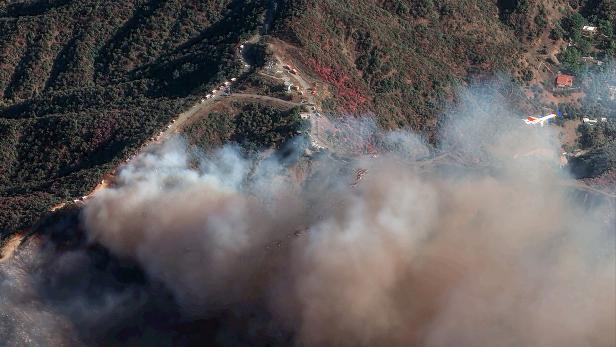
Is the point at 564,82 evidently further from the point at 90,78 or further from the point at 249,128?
the point at 90,78

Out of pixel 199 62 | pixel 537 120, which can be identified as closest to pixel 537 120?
pixel 537 120

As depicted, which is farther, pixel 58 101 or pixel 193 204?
pixel 58 101

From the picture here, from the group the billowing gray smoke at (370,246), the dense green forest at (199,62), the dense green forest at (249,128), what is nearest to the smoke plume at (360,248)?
the billowing gray smoke at (370,246)

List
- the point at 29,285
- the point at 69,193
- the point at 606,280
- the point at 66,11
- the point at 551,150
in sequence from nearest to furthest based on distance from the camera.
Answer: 1. the point at 606,280
2. the point at 29,285
3. the point at 69,193
4. the point at 551,150
5. the point at 66,11

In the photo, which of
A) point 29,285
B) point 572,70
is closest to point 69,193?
point 29,285

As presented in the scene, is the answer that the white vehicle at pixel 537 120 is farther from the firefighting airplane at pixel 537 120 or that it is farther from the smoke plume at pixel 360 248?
the smoke plume at pixel 360 248

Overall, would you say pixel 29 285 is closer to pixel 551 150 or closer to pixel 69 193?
pixel 69 193

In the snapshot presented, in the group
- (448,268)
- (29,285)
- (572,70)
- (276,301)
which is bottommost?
(29,285)
